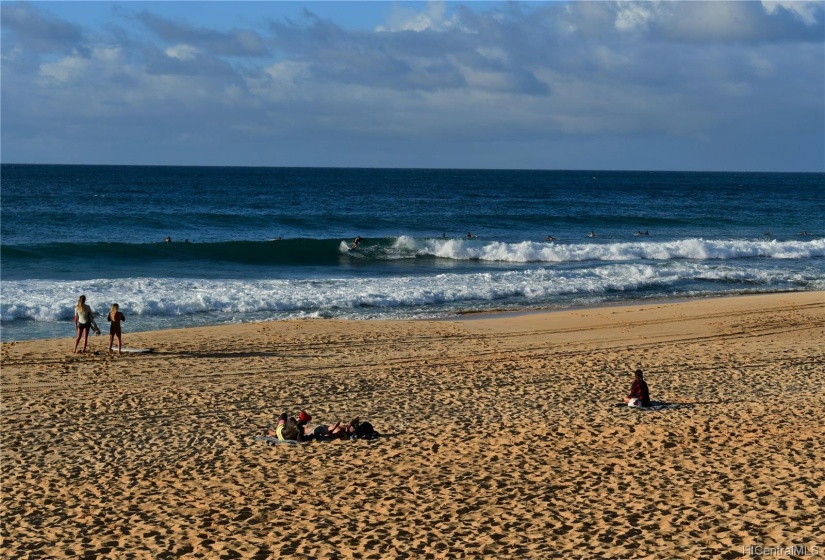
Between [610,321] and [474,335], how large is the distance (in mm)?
4107

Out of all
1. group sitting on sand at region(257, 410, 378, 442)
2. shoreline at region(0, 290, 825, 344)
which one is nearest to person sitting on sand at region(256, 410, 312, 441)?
group sitting on sand at region(257, 410, 378, 442)

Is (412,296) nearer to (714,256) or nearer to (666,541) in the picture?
(666,541)

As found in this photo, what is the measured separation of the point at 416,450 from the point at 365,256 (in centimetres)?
2821

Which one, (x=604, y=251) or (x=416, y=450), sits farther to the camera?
(x=604, y=251)

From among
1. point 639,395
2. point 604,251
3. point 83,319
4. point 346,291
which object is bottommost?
point 639,395

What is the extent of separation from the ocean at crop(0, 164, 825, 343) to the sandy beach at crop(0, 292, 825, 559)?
4599 mm

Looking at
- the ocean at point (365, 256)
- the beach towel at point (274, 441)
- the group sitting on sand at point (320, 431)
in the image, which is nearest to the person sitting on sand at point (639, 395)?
the group sitting on sand at point (320, 431)

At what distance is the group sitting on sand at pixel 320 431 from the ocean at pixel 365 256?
9.94m

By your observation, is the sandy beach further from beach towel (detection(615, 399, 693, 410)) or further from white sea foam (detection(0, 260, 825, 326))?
white sea foam (detection(0, 260, 825, 326))

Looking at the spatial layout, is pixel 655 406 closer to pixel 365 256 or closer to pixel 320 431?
pixel 320 431

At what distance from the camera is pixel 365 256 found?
3888cm

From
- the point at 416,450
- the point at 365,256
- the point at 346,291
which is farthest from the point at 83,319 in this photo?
the point at 365,256

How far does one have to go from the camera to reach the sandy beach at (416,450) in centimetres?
824

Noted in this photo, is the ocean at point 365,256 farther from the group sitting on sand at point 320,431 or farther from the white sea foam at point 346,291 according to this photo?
the group sitting on sand at point 320,431
